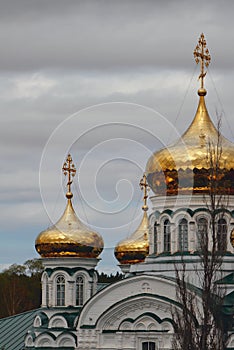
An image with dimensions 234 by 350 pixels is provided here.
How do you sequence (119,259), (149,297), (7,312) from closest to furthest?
(149,297)
(119,259)
(7,312)

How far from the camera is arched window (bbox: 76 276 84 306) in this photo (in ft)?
123

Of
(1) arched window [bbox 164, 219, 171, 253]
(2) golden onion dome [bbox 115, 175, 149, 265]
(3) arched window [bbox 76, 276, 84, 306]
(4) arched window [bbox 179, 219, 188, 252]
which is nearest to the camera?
(4) arched window [bbox 179, 219, 188, 252]

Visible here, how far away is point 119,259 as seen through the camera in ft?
140

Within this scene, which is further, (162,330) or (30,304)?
(30,304)

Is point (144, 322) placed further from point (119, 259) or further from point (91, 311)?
point (119, 259)

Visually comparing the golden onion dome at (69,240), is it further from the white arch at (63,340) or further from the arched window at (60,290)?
the white arch at (63,340)

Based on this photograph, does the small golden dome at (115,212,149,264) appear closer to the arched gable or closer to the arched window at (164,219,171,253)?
the arched window at (164,219,171,253)

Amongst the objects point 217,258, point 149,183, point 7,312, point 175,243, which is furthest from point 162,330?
point 7,312

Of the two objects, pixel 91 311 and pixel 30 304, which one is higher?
pixel 30 304

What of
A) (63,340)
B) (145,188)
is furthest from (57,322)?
(145,188)

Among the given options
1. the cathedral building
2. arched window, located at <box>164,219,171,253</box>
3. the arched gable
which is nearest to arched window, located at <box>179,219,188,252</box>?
the cathedral building

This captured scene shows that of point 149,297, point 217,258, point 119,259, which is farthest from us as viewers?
point 119,259

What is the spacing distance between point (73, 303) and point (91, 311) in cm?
257

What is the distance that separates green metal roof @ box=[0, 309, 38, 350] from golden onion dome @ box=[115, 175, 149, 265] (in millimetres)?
3593
